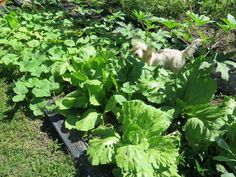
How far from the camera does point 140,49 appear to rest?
4000mm

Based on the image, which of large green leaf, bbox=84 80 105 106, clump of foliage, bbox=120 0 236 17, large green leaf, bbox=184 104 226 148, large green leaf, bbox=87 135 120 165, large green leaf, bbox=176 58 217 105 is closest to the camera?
large green leaf, bbox=87 135 120 165

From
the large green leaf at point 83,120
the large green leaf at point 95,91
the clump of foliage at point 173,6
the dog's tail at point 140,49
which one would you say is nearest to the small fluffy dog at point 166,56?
the dog's tail at point 140,49

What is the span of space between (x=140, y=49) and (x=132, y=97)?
643 millimetres

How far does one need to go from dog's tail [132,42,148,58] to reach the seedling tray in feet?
3.51

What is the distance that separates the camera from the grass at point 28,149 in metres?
3.15

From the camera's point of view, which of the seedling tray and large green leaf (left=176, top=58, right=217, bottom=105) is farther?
large green leaf (left=176, top=58, right=217, bottom=105)

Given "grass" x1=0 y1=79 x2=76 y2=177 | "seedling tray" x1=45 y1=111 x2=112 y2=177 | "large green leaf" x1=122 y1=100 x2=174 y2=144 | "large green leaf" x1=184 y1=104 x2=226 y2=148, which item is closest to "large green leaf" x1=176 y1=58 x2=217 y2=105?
"large green leaf" x1=184 y1=104 x2=226 y2=148

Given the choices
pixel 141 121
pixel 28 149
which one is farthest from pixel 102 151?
pixel 28 149

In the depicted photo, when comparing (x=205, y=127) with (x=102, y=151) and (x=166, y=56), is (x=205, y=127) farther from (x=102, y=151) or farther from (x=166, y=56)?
(x=166, y=56)

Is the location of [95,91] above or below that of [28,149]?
above

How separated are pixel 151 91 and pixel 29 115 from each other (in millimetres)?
1303

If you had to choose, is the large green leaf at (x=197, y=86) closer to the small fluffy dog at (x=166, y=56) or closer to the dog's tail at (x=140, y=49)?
the small fluffy dog at (x=166, y=56)

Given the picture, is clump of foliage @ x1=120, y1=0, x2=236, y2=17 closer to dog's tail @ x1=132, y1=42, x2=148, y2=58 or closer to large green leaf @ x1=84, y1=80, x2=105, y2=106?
dog's tail @ x1=132, y1=42, x2=148, y2=58

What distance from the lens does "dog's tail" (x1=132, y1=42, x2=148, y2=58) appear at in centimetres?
398
